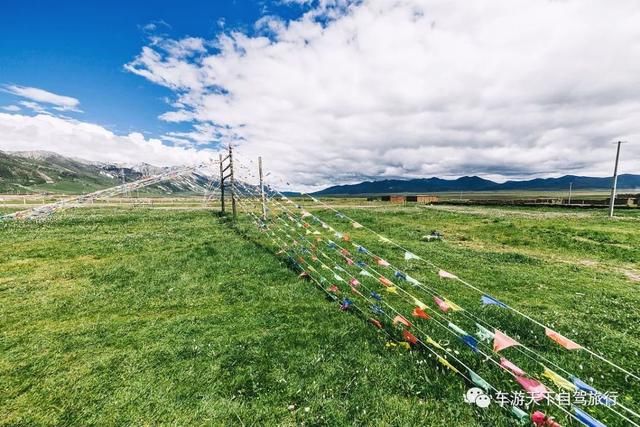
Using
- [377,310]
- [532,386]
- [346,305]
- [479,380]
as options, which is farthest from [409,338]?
[532,386]

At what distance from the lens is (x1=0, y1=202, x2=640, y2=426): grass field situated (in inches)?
257

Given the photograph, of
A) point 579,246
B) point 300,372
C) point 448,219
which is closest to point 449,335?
point 300,372

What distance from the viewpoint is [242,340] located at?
30.3ft

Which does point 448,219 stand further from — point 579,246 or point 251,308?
point 251,308

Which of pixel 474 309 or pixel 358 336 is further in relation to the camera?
pixel 474 309

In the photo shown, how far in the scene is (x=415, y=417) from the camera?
20.4 feet

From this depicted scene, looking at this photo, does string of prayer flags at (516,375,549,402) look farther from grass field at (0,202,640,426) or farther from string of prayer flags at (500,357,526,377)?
grass field at (0,202,640,426)

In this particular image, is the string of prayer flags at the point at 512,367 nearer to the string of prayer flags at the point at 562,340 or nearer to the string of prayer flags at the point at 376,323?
the string of prayer flags at the point at 562,340

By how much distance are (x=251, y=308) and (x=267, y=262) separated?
5.93 metres

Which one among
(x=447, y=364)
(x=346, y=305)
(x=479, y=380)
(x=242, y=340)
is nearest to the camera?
(x=479, y=380)

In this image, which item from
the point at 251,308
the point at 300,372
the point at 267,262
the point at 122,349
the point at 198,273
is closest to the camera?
the point at 300,372

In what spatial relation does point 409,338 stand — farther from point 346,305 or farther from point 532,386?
point 532,386

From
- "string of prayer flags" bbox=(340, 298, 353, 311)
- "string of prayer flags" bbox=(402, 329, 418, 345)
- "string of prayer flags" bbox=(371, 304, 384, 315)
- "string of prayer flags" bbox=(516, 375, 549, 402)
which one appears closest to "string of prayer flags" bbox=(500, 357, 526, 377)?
"string of prayer flags" bbox=(516, 375, 549, 402)

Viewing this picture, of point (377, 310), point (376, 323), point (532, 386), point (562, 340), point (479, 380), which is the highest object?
point (562, 340)
